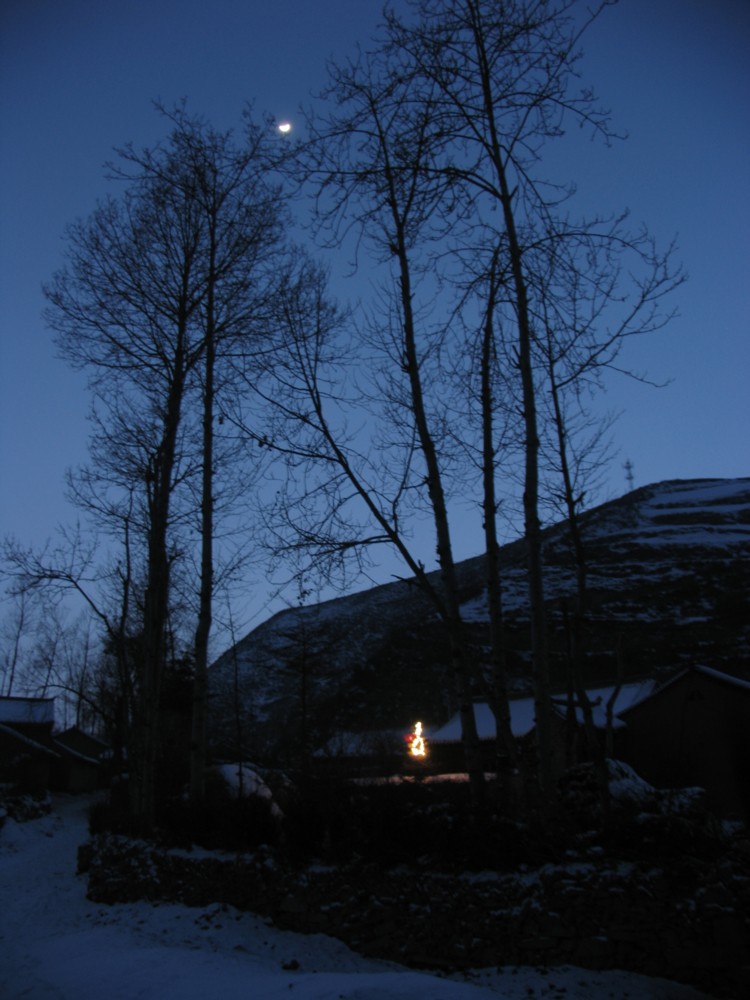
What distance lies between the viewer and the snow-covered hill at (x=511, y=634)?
42000mm

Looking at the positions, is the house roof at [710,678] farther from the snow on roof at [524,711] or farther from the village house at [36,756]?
the village house at [36,756]

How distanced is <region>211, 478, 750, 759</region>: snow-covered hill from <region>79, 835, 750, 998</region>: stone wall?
2557 centimetres

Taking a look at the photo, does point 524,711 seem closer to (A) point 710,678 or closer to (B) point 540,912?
(A) point 710,678

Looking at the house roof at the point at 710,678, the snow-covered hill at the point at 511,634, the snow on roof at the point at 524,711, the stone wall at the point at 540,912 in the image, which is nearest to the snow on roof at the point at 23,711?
the snow-covered hill at the point at 511,634

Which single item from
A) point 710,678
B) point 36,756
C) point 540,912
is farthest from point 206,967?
point 36,756

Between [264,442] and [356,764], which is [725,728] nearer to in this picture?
[356,764]

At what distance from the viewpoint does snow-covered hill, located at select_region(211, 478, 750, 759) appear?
42.0 m

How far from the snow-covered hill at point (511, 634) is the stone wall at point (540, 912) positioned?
2557 cm

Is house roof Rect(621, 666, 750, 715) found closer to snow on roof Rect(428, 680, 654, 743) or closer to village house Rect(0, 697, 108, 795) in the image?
snow on roof Rect(428, 680, 654, 743)

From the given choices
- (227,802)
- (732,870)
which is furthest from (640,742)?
(732,870)

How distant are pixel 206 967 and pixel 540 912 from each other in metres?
2.86

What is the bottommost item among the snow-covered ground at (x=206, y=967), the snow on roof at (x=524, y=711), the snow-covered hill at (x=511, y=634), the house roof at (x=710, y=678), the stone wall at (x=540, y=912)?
the snow-covered ground at (x=206, y=967)

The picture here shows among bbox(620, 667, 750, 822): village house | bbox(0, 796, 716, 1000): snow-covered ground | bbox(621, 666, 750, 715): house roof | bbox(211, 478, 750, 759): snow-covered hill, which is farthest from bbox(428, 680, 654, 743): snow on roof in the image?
bbox(0, 796, 716, 1000): snow-covered ground

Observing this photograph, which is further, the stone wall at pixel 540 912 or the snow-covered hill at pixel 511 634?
the snow-covered hill at pixel 511 634
